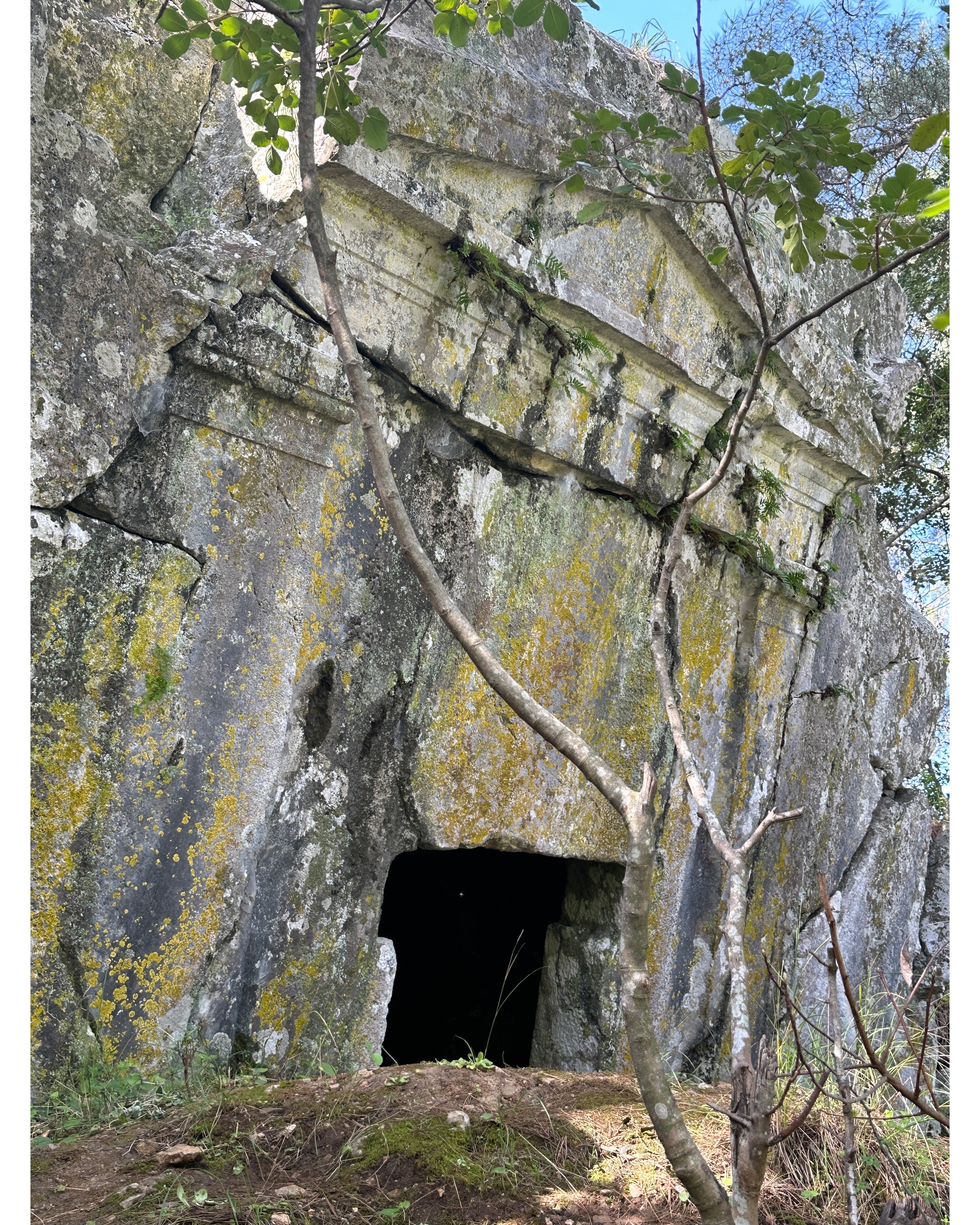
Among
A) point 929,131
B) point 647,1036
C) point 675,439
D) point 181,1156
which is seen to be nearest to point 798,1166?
point 647,1036

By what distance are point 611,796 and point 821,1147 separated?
58.7 inches

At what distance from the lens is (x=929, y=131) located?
190 centimetres

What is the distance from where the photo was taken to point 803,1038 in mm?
4809

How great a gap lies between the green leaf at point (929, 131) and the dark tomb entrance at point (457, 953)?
4.08 m

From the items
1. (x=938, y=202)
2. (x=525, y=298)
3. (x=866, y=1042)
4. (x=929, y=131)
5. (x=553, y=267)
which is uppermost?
(x=553, y=267)

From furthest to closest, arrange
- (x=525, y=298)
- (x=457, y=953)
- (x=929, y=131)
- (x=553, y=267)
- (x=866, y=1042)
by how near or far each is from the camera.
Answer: (x=457, y=953)
(x=553, y=267)
(x=525, y=298)
(x=929, y=131)
(x=866, y=1042)

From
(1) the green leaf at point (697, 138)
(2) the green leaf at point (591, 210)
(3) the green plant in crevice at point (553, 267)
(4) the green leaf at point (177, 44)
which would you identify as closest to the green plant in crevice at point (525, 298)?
(3) the green plant in crevice at point (553, 267)

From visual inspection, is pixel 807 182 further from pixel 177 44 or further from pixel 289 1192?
pixel 289 1192

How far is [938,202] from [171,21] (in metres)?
1.67

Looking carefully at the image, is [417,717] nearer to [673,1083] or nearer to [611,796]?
[673,1083]

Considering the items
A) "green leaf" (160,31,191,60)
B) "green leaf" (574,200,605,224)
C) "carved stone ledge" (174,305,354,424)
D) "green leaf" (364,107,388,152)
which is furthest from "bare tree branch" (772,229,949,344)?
"green leaf" (160,31,191,60)

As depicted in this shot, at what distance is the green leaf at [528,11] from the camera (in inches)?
81.7

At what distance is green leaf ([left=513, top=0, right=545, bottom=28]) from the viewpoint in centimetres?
208

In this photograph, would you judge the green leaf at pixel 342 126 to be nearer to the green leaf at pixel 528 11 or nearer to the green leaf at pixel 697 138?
the green leaf at pixel 528 11
